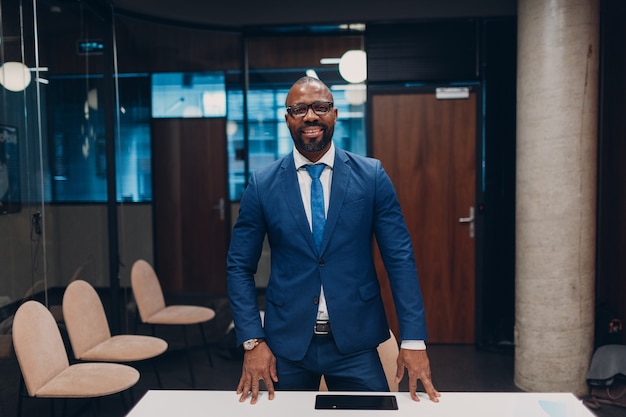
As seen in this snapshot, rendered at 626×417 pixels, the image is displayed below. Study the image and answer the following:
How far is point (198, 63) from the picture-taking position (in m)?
5.14

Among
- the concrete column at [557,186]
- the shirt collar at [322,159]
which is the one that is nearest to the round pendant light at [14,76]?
the shirt collar at [322,159]

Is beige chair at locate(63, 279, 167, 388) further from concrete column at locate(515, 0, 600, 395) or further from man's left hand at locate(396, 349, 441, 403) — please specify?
concrete column at locate(515, 0, 600, 395)

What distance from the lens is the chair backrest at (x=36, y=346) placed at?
7.90 ft

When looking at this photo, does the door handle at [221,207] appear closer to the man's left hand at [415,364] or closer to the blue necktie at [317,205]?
the blue necktie at [317,205]

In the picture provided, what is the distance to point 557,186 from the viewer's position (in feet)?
11.6

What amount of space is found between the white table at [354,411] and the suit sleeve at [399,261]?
0.70ft

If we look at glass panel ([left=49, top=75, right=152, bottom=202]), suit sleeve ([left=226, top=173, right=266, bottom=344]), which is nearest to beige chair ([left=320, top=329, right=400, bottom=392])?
suit sleeve ([left=226, top=173, right=266, bottom=344])

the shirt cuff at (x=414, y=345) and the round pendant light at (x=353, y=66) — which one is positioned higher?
the round pendant light at (x=353, y=66)

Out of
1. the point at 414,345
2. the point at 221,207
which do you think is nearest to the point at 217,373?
the point at 221,207

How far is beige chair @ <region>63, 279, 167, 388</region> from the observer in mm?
2980

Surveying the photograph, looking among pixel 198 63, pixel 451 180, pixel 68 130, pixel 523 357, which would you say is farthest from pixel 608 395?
pixel 198 63

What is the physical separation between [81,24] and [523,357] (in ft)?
12.7

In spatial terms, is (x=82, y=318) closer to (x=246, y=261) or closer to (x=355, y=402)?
(x=246, y=261)

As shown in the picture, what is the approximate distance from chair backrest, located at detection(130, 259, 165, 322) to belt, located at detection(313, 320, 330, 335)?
225 cm
